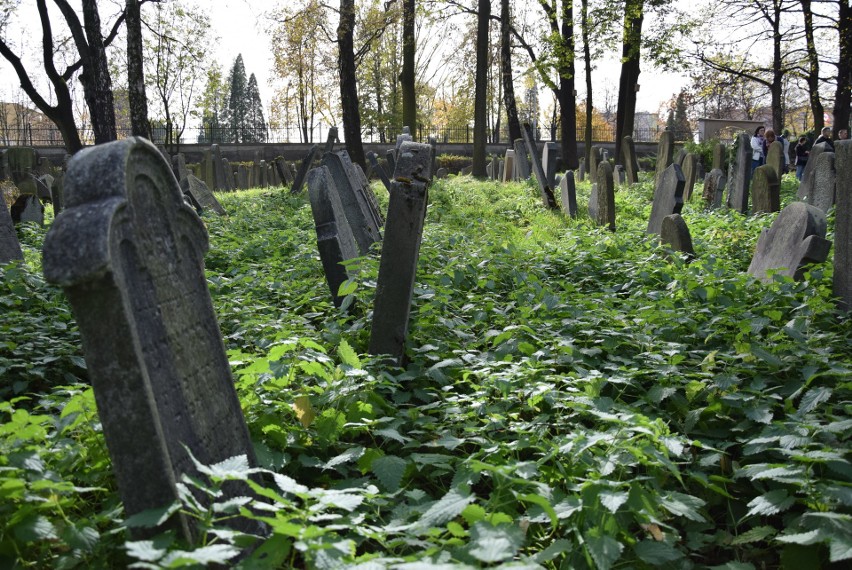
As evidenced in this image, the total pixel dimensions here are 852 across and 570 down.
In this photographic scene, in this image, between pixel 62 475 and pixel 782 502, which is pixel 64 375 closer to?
pixel 62 475

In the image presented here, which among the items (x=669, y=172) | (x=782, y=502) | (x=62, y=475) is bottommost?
(x=782, y=502)

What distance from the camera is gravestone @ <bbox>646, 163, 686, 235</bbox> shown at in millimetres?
8664

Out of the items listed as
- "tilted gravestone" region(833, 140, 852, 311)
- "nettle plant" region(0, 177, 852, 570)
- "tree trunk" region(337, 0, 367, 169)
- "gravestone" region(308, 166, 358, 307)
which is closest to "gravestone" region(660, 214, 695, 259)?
"nettle plant" region(0, 177, 852, 570)

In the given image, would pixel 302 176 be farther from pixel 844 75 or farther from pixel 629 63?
pixel 844 75

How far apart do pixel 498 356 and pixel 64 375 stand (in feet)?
8.50

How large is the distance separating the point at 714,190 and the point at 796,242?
7.69 m

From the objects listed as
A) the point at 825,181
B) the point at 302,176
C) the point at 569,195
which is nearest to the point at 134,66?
the point at 302,176

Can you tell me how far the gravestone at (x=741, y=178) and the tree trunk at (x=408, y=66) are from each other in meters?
14.3

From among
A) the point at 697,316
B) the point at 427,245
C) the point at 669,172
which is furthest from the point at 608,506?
the point at 669,172

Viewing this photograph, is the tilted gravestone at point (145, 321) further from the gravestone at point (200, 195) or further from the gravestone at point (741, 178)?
the gravestone at point (200, 195)

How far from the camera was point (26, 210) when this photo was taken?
12.3m

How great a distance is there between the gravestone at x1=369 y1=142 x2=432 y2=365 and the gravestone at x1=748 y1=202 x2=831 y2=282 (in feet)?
8.73

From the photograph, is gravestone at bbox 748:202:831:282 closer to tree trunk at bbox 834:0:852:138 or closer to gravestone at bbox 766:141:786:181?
gravestone at bbox 766:141:786:181

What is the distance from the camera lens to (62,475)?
2521mm
